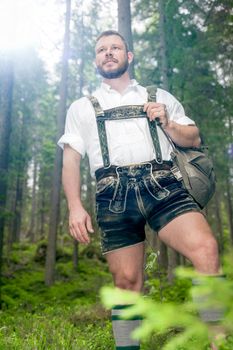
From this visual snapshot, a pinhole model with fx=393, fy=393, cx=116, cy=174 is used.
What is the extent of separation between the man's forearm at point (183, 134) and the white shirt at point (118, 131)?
0.37ft

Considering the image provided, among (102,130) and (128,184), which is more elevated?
(102,130)

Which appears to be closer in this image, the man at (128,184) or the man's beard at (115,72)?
the man at (128,184)

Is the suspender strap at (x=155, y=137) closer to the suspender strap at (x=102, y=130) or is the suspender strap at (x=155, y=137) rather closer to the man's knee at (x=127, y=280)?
the suspender strap at (x=102, y=130)

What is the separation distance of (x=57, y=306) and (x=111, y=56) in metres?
8.82

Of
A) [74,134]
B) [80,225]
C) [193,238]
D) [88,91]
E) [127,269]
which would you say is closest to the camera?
[193,238]

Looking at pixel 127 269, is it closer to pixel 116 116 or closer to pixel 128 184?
pixel 128 184

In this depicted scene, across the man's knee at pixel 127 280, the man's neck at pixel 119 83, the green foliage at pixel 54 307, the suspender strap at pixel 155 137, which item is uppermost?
the man's neck at pixel 119 83

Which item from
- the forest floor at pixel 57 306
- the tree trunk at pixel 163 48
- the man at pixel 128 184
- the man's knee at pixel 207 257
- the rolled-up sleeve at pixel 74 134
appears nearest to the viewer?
the man's knee at pixel 207 257

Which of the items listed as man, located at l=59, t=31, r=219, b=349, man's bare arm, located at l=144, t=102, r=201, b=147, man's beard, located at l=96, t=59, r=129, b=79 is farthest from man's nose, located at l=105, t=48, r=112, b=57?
man's bare arm, located at l=144, t=102, r=201, b=147

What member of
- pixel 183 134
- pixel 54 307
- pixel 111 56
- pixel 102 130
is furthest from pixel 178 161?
pixel 54 307

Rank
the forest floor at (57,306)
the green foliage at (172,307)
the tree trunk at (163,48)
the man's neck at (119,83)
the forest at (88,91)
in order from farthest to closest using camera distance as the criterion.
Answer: the tree trunk at (163,48) < the forest at (88,91) < the forest floor at (57,306) < the man's neck at (119,83) < the green foliage at (172,307)

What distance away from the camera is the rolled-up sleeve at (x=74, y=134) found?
3471mm

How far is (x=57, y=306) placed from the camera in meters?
10.9

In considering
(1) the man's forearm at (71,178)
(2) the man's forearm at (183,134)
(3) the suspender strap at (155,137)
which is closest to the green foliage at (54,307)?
(1) the man's forearm at (71,178)
